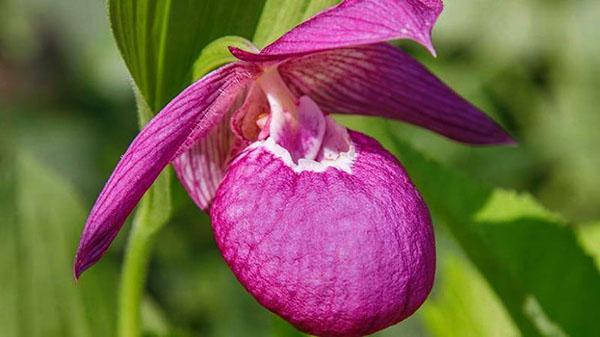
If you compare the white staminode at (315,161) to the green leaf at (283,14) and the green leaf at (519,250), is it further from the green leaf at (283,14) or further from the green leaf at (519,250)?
the green leaf at (519,250)

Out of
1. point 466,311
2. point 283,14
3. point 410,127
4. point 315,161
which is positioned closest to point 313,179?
point 315,161

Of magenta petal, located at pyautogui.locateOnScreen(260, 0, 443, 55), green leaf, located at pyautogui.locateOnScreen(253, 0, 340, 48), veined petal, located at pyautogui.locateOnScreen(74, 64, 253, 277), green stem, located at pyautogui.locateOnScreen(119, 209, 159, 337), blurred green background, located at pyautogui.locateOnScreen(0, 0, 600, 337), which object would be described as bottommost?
blurred green background, located at pyautogui.locateOnScreen(0, 0, 600, 337)

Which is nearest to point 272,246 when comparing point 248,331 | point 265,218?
point 265,218

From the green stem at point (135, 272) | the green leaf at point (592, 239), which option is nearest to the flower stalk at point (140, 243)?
the green stem at point (135, 272)

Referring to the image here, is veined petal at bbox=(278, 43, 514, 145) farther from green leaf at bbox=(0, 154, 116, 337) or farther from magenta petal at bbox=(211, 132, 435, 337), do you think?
green leaf at bbox=(0, 154, 116, 337)

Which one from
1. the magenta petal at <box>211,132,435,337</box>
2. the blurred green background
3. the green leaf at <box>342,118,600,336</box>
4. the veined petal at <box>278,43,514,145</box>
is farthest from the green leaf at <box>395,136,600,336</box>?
the blurred green background

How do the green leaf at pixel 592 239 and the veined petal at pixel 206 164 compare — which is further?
the green leaf at pixel 592 239

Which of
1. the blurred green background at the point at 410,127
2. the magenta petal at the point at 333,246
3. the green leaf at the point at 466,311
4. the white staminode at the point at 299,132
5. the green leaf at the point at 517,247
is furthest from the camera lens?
the blurred green background at the point at 410,127
